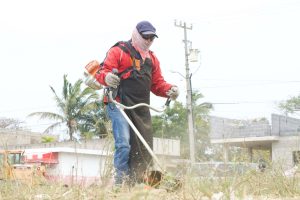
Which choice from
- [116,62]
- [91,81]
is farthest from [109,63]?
[91,81]

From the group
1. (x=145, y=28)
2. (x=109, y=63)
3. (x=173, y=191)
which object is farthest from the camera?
(x=145, y=28)

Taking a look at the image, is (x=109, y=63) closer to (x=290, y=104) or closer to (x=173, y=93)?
(x=173, y=93)

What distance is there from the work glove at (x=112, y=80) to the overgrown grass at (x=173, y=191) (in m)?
1.24

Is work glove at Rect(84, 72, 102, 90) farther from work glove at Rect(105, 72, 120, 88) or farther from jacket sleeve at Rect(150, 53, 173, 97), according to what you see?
jacket sleeve at Rect(150, 53, 173, 97)

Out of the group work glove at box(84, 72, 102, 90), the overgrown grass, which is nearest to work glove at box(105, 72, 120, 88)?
work glove at box(84, 72, 102, 90)

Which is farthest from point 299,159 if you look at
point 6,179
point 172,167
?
point 6,179

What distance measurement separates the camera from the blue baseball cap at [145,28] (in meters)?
4.56

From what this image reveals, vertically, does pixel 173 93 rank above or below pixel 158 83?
below

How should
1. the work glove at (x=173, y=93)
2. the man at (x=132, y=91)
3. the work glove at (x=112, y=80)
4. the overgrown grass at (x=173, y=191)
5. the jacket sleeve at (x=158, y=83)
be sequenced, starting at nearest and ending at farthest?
the overgrown grass at (x=173, y=191) < the work glove at (x=112, y=80) < the man at (x=132, y=91) < the work glove at (x=173, y=93) < the jacket sleeve at (x=158, y=83)

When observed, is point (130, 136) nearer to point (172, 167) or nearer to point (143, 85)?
point (143, 85)

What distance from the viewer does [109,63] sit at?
4453mm

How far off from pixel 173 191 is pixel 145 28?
1857 mm

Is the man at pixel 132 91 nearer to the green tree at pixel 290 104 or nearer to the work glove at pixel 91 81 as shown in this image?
the work glove at pixel 91 81

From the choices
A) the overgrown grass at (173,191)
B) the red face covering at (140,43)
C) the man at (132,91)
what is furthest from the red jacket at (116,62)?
the overgrown grass at (173,191)
